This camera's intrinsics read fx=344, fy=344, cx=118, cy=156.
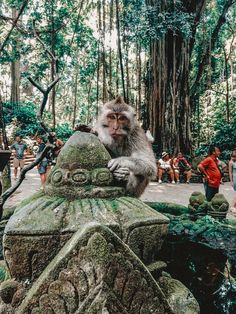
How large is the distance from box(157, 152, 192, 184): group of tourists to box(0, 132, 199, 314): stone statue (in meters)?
8.48

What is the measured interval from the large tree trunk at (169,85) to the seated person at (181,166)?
486 millimetres

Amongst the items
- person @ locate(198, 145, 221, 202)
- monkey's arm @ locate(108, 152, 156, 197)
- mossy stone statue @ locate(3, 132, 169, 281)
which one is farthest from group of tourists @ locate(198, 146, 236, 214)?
mossy stone statue @ locate(3, 132, 169, 281)

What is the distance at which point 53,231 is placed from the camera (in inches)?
57.4

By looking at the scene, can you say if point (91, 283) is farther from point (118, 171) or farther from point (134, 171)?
point (134, 171)

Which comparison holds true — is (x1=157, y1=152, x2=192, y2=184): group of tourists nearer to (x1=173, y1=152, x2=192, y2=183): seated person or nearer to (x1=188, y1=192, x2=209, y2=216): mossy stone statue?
(x1=173, y1=152, x2=192, y2=183): seated person

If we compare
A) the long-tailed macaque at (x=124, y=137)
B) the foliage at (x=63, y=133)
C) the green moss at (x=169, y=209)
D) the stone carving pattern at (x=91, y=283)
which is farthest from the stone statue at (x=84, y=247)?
the foliage at (x=63, y=133)

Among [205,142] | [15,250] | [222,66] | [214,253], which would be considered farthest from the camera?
[222,66]

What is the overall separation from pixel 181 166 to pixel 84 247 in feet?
32.1

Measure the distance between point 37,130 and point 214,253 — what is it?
14.8 metres

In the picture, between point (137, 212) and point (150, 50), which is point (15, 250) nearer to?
point (137, 212)

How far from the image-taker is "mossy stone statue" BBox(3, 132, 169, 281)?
1437mm

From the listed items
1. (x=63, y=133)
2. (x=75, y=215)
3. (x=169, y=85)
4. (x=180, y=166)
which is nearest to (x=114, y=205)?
(x=75, y=215)

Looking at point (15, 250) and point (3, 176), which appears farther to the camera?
point (3, 176)

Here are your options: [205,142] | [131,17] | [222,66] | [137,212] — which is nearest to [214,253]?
[137,212]
